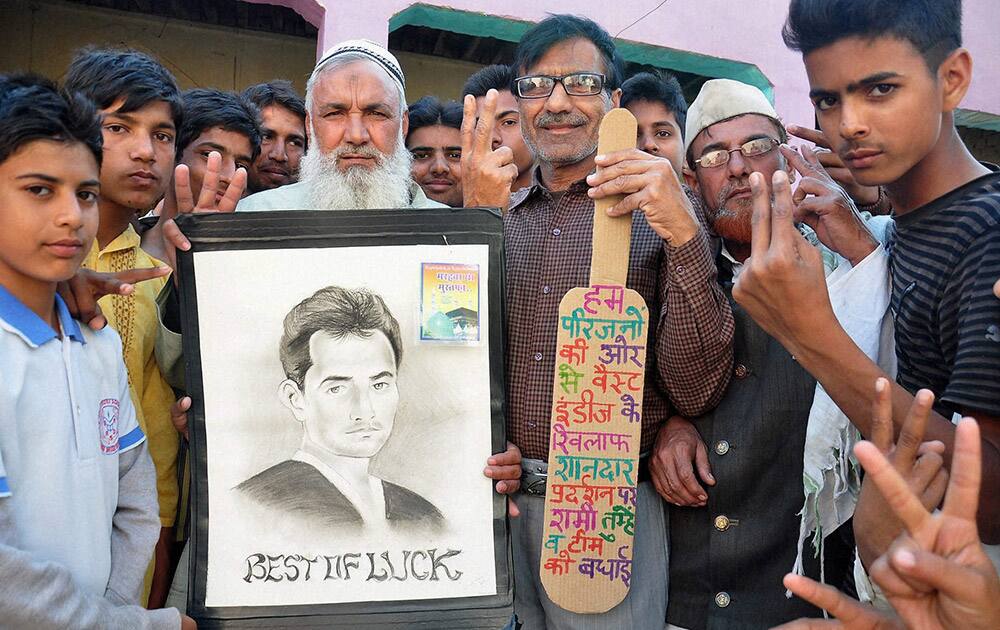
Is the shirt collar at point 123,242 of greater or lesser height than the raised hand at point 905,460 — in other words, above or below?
above

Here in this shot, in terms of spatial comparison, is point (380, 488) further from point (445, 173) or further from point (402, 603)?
point (445, 173)

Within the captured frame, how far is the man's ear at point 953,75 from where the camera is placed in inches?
66.0

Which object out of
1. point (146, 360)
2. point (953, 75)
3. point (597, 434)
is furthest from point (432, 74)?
point (953, 75)

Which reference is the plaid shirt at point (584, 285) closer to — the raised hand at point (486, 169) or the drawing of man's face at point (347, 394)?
the raised hand at point (486, 169)

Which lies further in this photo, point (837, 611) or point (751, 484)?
point (751, 484)

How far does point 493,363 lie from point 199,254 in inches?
29.3

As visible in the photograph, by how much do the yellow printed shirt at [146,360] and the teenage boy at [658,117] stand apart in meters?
1.97

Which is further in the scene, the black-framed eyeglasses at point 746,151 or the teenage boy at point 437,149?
the teenage boy at point 437,149

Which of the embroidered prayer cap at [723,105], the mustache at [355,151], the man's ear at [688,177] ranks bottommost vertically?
the man's ear at [688,177]

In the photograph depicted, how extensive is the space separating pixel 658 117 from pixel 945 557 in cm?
251

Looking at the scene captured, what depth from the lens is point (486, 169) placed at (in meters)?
2.10

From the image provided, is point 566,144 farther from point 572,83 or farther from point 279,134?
point 279,134

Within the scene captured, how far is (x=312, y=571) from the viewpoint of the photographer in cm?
191

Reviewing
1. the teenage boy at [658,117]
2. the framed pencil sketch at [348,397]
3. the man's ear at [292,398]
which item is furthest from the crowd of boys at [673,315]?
the teenage boy at [658,117]
